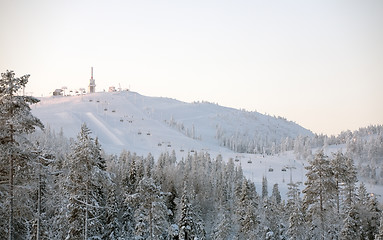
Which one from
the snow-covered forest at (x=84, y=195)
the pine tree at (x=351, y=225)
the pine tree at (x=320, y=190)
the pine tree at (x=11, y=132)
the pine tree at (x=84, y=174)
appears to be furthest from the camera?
the pine tree at (x=351, y=225)

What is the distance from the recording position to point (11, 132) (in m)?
19.4

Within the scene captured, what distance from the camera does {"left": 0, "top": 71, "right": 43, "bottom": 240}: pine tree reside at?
19094 millimetres

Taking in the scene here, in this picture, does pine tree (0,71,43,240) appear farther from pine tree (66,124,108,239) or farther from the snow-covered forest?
pine tree (66,124,108,239)

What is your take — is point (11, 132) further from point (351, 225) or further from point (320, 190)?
point (351, 225)

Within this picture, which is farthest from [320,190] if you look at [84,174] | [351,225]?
[84,174]

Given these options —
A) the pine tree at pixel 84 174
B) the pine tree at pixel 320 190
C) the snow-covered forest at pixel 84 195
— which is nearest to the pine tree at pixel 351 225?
the snow-covered forest at pixel 84 195

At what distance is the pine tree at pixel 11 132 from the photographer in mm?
19094

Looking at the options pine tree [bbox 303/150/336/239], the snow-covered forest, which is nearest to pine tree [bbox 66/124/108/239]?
the snow-covered forest

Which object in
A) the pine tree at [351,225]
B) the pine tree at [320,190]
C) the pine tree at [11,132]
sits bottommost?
the pine tree at [351,225]

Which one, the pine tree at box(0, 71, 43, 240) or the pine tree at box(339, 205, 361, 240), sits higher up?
the pine tree at box(0, 71, 43, 240)

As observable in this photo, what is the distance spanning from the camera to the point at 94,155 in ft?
89.9

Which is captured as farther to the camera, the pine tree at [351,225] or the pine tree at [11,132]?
the pine tree at [351,225]

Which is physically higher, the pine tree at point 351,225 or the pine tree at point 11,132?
the pine tree at point 11,132

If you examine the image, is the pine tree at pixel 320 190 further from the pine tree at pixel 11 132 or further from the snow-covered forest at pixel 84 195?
the pine tree at pixel 11 132
